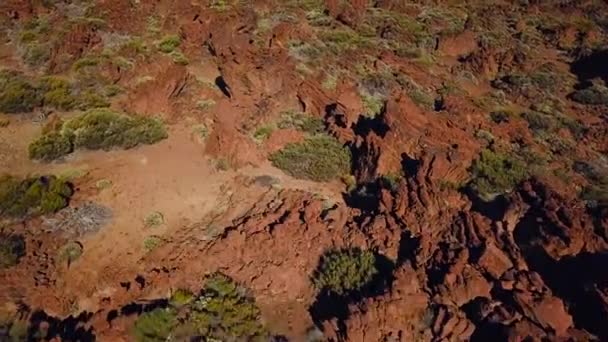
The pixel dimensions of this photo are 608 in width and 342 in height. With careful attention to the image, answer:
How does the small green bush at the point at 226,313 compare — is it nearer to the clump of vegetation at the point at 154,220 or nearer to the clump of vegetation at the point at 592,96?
the clump of vegetation at the point at 154,220

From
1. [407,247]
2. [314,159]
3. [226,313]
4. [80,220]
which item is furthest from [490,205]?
[80,220]

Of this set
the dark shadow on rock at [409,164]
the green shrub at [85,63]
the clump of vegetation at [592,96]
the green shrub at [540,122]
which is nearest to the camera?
the dark shadow on rock at [409,164]

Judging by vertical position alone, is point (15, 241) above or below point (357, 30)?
below

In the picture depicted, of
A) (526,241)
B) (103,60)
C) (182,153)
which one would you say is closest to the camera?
(526,241)

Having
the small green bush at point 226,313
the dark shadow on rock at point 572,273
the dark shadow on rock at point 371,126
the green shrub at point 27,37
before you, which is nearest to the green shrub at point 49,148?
the green shrub at point 27,37

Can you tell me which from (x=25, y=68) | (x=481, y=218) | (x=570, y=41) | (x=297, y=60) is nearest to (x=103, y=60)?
(x=25, y=68)

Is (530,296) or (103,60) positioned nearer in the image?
(530,296)

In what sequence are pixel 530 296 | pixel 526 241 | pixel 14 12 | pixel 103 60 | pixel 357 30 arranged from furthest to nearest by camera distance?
1. pixel 357 30
2. pixel 14 12
3. pixel 103 60
4. pixel 526 241
5. pixel 530 296

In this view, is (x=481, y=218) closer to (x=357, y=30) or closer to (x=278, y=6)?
(x=357, y=30)
